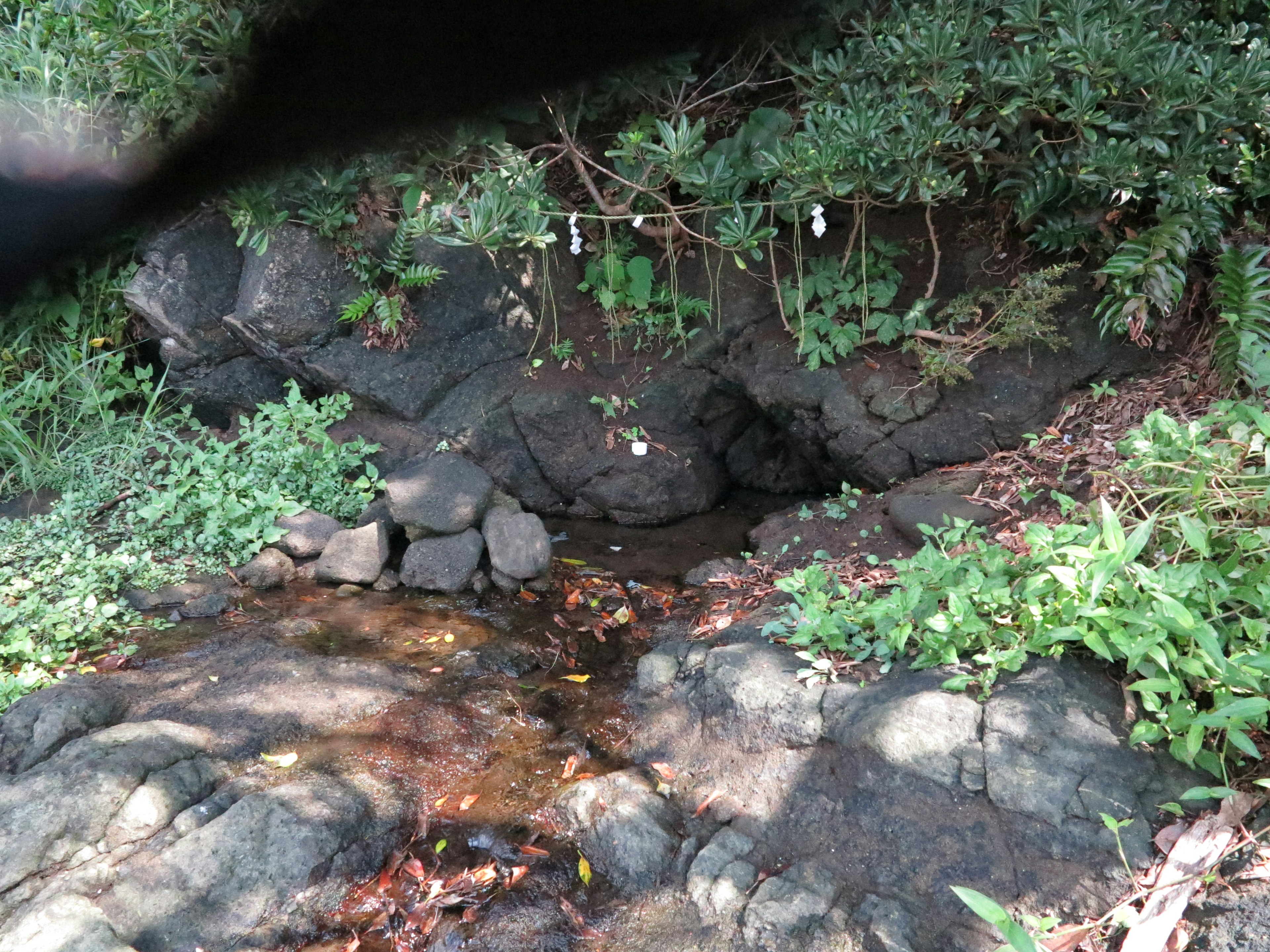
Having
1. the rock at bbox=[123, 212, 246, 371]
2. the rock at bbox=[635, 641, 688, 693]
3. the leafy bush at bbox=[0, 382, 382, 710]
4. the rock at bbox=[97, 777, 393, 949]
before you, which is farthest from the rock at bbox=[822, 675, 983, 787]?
the rock at bbox=[123, 212, 246, 371]

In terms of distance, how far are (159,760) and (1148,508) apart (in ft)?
12.0

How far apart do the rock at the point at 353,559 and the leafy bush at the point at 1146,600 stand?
8.12 feet

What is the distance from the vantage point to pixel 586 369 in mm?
5969

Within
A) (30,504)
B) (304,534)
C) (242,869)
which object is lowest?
(242,869)

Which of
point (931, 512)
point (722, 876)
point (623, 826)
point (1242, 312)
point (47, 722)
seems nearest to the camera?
point (722, 876)

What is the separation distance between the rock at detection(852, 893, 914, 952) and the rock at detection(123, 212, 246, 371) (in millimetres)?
5636

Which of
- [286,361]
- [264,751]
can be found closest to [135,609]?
[264,751]

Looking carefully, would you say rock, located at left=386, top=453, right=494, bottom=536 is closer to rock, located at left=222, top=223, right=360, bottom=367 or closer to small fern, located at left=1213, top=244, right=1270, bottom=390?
rock, located at left=222, top=223, right=360, bottom=367

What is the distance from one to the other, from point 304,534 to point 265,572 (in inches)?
12.7

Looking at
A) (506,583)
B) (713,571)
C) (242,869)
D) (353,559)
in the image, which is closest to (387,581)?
(353,559)

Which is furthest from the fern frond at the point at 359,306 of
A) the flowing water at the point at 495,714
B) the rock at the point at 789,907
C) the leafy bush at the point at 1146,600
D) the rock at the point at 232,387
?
the rock at the point at 789,907

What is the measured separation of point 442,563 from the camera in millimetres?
4766

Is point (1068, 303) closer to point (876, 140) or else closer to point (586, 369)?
point (876, 140)

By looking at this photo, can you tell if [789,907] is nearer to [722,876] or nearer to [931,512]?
[722,876]
